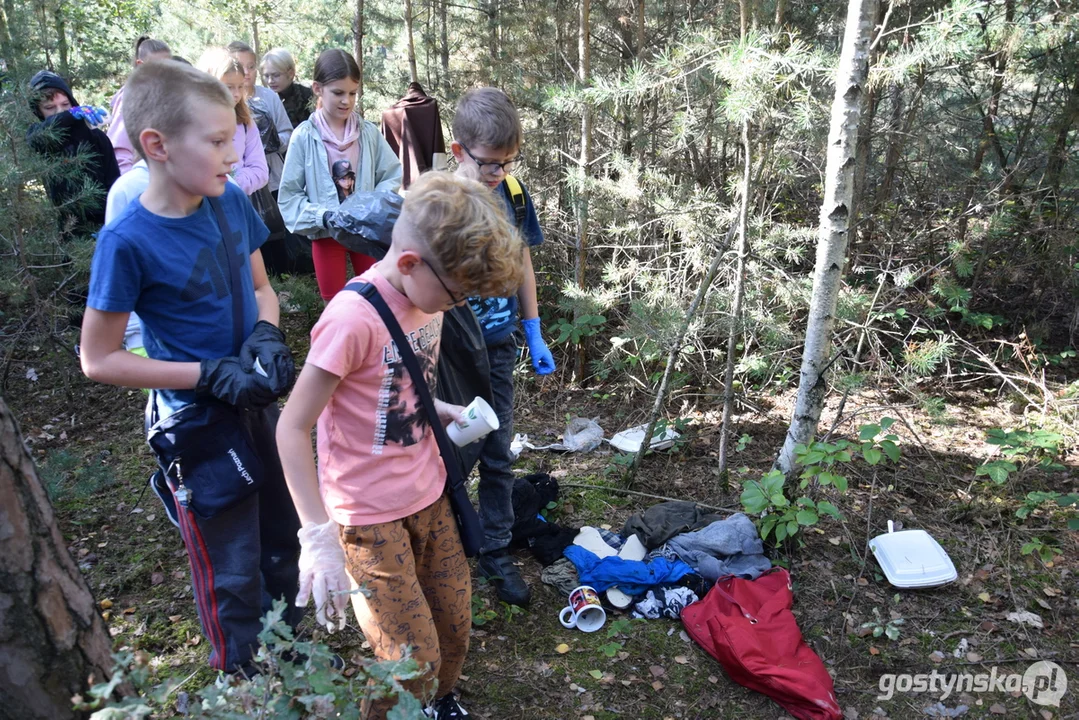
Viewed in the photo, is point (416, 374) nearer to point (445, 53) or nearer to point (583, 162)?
point (583, 162)

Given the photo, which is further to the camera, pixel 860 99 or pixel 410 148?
pixel 410 148

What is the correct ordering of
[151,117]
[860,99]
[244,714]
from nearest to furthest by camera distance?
[244,714]
[151,117]
[860,99]

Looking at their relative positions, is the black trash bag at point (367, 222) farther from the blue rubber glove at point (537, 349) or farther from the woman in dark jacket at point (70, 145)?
the woman in dark jacket at point (70, 145)

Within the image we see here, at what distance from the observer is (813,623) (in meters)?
3.00

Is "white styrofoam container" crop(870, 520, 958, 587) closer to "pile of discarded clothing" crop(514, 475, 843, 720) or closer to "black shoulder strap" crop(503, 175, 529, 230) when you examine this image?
"pile of discarded clothing" crop(514, 475, 843, 720)

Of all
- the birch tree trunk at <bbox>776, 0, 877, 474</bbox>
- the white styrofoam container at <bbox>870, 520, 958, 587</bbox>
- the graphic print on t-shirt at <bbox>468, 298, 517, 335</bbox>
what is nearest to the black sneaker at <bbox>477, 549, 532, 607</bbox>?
the graphic print on t-shirt at <bbox>468, 298, 517, 335</bbox>

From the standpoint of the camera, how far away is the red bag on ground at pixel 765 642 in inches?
100

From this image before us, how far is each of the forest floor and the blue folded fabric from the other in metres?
0.18

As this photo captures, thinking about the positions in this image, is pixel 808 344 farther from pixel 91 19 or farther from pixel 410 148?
pixel 91 19

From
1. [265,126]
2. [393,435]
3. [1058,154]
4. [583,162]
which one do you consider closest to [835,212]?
[583,162]

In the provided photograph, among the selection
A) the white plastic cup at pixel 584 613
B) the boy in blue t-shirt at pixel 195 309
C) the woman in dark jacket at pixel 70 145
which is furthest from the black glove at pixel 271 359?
the woman in dark jacket at pixel 70 145

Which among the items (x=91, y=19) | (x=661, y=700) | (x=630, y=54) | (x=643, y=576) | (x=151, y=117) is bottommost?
(x=661, y=700)

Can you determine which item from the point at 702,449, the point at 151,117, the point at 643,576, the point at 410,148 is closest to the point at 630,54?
the point at 410,148

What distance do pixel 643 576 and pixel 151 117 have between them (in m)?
2.57
